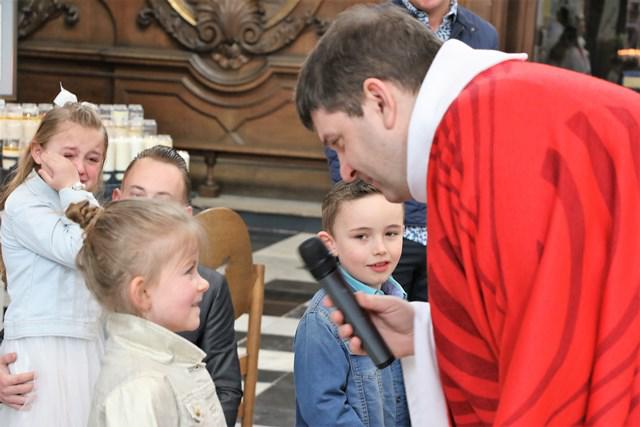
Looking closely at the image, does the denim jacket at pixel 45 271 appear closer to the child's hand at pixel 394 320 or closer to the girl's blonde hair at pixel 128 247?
the girl's blonde hair at pixel 128 247

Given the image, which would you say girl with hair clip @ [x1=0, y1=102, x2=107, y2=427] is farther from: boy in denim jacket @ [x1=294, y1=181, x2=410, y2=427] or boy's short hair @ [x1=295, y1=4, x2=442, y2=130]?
boy's short hair @ [x1=295, y1=4, x2=442, y2=130]

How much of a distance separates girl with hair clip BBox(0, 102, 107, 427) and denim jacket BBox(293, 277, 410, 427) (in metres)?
0.53

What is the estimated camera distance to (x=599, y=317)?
5.67 ft

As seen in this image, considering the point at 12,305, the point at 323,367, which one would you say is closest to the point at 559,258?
the point at 323,367

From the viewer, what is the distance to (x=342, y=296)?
1940 millimetres

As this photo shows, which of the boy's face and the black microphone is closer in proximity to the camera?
the black microphone

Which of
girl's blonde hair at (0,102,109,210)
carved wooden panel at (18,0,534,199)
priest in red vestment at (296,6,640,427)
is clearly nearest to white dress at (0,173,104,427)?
girl's blonde hair at (0,102,109,210)

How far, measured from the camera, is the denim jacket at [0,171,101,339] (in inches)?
117

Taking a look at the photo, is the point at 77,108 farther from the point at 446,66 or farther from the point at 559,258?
the point at 559,258

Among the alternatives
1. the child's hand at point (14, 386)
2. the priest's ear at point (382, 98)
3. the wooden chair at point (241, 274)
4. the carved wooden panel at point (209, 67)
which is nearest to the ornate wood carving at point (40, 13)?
the carved wooden panel at point (209, 67)

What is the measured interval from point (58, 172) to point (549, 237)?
5.30 ft

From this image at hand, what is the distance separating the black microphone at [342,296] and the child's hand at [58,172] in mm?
1229

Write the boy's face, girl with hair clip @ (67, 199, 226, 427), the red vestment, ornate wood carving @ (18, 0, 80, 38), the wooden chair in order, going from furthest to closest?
ornate wood carving @ (18, 0, 80, 38) → the wooden chair → the boy's face → girl with hair clip @ (67, 199, 226, 427) → the red vestment

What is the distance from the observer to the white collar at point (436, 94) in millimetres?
1847
